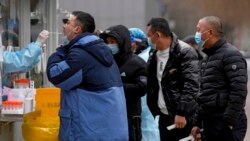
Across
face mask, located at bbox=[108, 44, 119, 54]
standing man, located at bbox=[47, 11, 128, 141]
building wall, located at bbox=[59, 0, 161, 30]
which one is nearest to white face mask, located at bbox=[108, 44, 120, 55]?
face mask, located at bbox=[108, 44, 119, 54]

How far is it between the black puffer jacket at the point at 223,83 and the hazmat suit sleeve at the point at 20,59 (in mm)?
1396

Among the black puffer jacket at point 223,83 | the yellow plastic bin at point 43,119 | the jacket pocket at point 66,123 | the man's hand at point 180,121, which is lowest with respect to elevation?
the yellow plastic bin at point 43,119

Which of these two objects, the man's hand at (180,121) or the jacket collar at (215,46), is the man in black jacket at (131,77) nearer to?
the man's hand at (180,121)

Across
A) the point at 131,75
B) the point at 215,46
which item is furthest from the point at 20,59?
the point at 215,46

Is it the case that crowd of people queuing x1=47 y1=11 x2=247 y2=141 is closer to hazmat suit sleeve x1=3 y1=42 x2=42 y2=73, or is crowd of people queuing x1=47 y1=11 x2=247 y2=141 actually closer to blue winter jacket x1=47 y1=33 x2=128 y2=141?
blue winter jacket x1=47 y1=33 x2=128 y2=141

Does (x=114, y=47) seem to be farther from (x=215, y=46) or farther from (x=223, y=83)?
(x=223, y=83)

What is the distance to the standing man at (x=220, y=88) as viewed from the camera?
13.0ft

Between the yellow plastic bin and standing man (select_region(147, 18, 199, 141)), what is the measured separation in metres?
0.84

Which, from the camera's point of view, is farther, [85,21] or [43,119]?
[43,119]

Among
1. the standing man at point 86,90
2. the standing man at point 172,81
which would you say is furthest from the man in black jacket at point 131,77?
the standing man at point 86,90

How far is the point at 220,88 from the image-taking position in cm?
404

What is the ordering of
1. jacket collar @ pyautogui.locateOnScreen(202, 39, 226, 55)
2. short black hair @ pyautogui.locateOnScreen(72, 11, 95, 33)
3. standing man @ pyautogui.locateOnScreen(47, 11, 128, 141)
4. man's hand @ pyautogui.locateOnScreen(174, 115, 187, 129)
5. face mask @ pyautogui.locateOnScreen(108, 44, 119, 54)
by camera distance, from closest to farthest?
standing man @ pyautogui.locateOnScreen(47, 11, 128, 141) → short black hair @ pyautogui.locateOnScreen(72, 11, 95, 33) → jacket collar @ pyautogui.locateOnScreen(202, 39, 226, 55) → man's hand @ pyautogui.locateOnScreen(174, 115, 187, 129) → face mask @ pyautogui.locateOnScreen(108, 44, 119, 54)

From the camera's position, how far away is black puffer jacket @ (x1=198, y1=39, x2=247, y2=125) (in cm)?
394

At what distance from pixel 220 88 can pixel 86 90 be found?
42.1 inches
